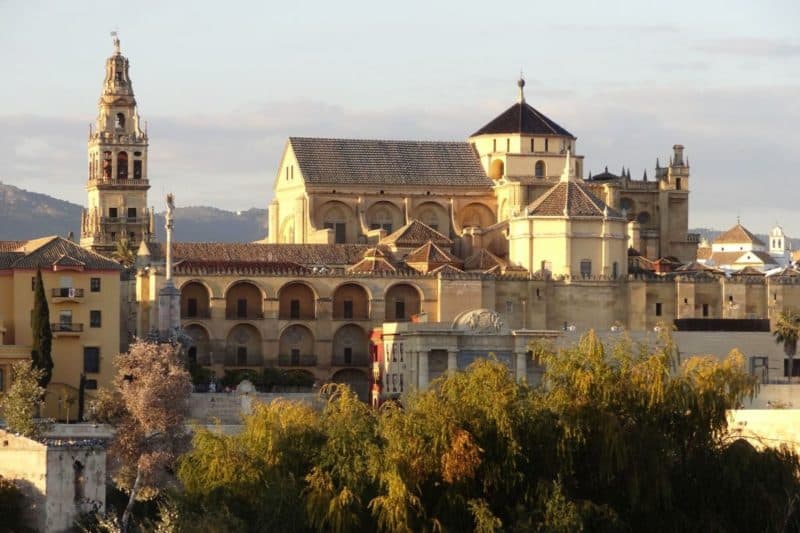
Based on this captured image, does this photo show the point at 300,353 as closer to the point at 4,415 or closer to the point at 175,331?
the point at 175,331

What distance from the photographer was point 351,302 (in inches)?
4023

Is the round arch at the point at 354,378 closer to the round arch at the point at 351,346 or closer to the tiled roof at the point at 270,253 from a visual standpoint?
the round arch at the point at 351,346

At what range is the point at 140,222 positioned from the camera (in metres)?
122

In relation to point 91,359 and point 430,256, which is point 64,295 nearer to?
point 91,359

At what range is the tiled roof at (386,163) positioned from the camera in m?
112

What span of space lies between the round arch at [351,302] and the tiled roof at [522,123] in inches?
614

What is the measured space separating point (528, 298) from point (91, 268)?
2065 centimetres

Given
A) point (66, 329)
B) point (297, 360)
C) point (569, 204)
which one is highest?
point (569, 204)

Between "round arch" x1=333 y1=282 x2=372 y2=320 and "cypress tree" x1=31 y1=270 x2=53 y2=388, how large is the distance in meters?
18.9

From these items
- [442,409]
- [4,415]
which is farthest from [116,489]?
[442,409]

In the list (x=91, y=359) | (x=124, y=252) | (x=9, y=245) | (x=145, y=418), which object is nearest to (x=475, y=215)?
(x=124, y=252)

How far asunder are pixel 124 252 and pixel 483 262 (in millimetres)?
18593

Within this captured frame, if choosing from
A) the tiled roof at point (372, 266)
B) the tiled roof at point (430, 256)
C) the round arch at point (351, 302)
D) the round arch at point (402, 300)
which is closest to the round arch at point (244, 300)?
the round arch at point (351, 302)

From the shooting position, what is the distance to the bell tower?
399 ft
